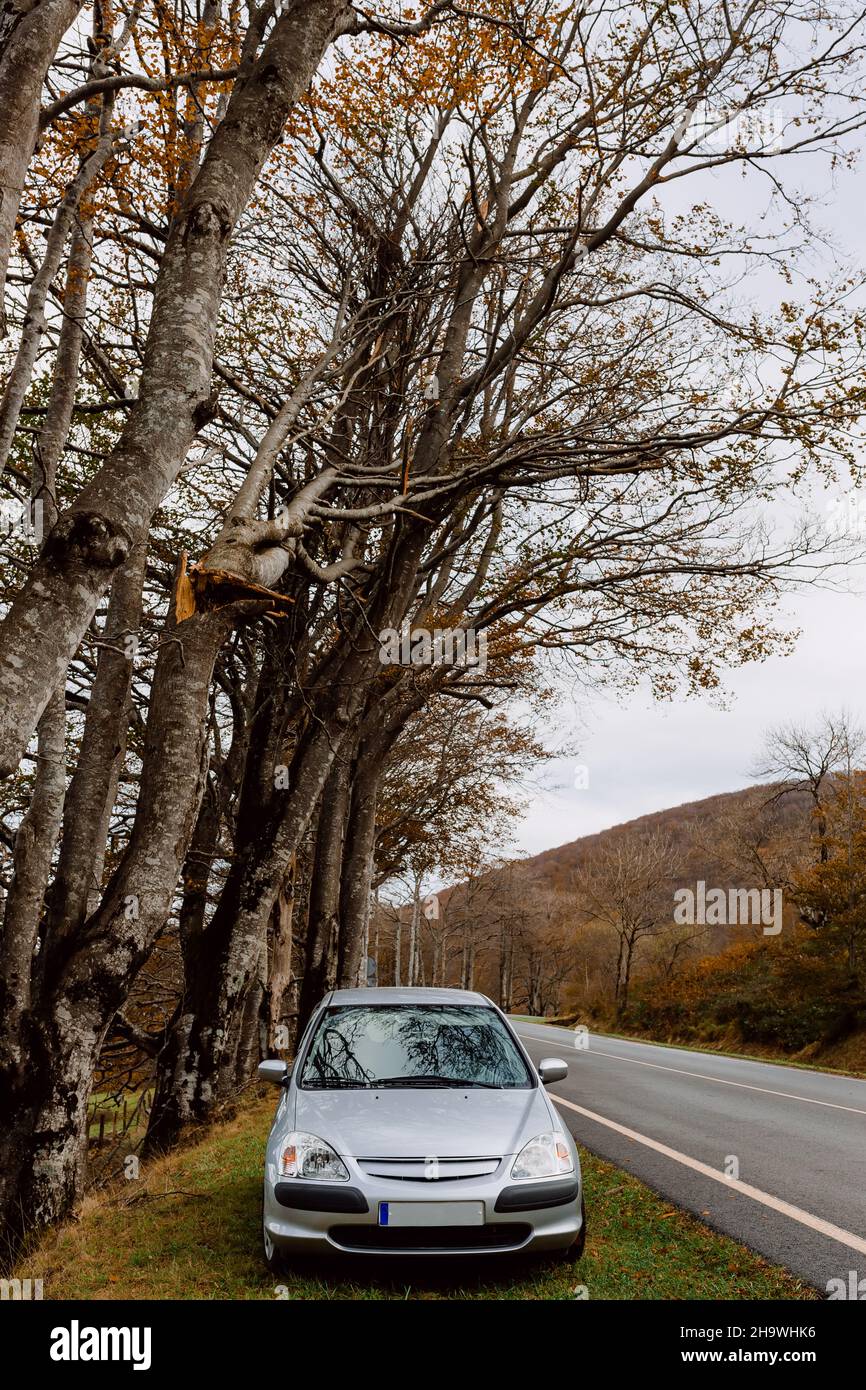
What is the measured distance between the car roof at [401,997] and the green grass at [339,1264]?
1.38m

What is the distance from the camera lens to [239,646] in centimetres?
1474

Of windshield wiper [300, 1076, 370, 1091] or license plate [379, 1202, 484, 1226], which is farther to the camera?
windshield wiper [300, 1076, 370, 1091]

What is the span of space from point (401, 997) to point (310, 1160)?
190 centimetres

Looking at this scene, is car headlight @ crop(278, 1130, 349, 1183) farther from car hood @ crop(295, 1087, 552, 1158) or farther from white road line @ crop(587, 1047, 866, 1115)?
white road line @ crop(587, 1047, 866, 1115)

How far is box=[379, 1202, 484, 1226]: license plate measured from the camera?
172 inches

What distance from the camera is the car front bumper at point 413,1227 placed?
4.39m

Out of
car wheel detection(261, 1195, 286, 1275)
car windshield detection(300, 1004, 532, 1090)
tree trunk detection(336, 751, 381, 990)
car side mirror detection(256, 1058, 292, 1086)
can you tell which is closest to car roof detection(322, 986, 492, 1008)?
car windshield detection(300, 1004, 532, 1090)

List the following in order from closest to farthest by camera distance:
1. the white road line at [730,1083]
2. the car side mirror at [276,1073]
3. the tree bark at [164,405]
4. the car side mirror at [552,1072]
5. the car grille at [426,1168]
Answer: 1. the tree bark at [164,405]
2. the car grille at [426,1168]
3. the car side mirror at [552,1072]
4. the car side mirror at [276,1073]
5. the white road line at [730,1083]

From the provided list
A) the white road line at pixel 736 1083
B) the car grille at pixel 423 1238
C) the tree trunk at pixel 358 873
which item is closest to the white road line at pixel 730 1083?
the white road line at pixel 736 1083

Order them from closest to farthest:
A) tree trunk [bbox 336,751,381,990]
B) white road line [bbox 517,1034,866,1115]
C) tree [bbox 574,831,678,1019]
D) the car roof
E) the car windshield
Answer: the car windshield, the car roof, white road line [bbox 517,1034,866,1115], tree trunk [bbox 336,751,381,990], tree [bbox 574,831,678,1019]

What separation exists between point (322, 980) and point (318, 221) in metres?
9.87

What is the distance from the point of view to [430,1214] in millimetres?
4375

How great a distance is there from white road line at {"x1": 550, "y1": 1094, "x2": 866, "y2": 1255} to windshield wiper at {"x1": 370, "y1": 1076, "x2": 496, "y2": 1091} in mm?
2091

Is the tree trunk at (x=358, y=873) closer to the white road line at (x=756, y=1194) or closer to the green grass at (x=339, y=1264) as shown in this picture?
the white road line at (x=756, y=1194)
